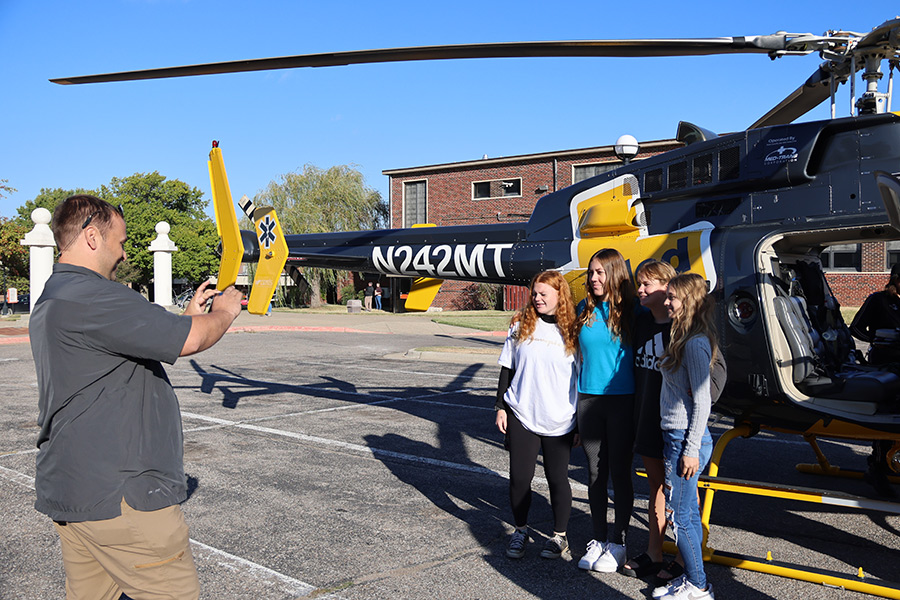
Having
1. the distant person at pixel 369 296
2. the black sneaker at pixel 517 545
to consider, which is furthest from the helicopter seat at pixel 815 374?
the distant person at pixel 369 296

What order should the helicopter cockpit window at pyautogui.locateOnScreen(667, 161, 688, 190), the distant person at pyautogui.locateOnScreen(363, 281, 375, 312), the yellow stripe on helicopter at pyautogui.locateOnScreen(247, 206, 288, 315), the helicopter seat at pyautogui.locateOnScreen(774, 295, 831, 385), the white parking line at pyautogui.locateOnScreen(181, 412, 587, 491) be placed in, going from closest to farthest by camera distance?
the helicopter seat at pyautogui.locateOnScreen(774, 295, 831, 385)
the helicopter cockpit window at pyautogui.locateOnScreen(667, 161, 688, 190)
the white parking line at pyautogui.locateOnScreen(181, 412, 587, 491)
the yellow stripe on helicopter at pyautogui.locateOnScreen(247, 206, 288, 315)
the distant person at pyautogui.locateOnScreen(363, 281, 375, 312)

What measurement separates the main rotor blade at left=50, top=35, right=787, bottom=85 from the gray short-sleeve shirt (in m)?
2.62

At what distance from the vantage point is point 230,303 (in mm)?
2580

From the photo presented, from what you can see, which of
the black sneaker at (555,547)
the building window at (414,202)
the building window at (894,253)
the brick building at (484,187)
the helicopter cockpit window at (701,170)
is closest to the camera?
the black sneaker at (555,547)

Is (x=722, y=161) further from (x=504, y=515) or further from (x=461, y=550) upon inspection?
(x=461, y=550)

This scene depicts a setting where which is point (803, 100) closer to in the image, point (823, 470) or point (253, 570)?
point (823, 470)

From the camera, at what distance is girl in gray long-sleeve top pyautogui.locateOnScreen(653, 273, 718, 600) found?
350cm

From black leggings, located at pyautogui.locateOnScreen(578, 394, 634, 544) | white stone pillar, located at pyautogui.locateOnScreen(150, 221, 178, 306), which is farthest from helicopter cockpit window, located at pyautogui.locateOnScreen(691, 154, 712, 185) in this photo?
white stone pillar, located at pyautogui.locateOnScreen(150, 221, 178, 306)

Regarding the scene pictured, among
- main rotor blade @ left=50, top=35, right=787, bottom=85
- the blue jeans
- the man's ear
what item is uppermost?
main rotor blade @ left=50, top=35, right=787, bottom=85

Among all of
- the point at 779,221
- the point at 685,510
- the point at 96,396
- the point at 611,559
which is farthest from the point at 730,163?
the point at 96,396

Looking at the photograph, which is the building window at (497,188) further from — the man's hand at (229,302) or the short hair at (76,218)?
the short hair at (76,218)

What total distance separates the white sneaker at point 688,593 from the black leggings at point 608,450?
51 centimetres

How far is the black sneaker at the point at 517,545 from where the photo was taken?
4.07 m

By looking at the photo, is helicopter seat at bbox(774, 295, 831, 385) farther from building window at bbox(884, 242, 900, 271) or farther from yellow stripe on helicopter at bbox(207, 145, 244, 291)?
yellow stripe on helicopter at bbox(207, 145, 244, 291)
